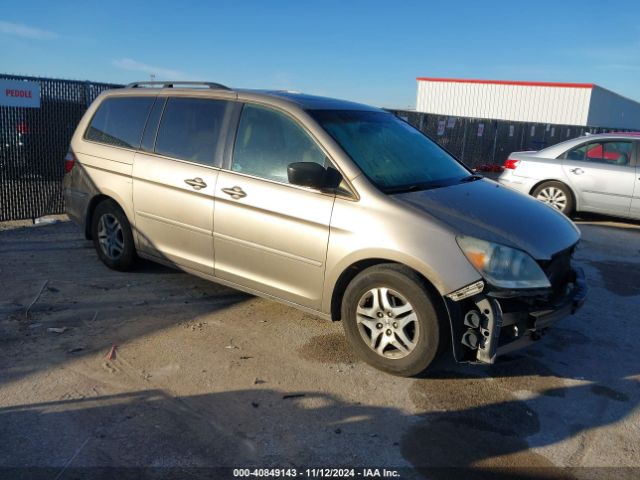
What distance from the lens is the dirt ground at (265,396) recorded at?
296 cm

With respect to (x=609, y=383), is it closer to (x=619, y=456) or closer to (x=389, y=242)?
(x=619, y=456)

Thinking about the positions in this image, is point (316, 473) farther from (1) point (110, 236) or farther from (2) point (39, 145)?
(2) point (39, 145)

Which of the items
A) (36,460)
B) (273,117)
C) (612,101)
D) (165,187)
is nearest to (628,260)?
(273,117)

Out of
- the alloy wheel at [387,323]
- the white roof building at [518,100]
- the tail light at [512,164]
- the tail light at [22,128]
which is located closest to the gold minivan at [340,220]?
the alloy wheel at [387,323]

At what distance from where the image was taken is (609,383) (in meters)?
3.95

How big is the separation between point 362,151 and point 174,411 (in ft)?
7.52

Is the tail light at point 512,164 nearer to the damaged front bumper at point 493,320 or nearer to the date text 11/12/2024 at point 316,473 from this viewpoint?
the damaged front bumper at point 493,320

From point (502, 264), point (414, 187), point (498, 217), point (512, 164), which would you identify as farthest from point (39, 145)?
point (512, 164)

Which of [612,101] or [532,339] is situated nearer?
[532,339]

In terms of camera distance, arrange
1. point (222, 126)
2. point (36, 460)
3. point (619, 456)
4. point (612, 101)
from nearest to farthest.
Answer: point (36, 460), point (619, 456), point (222, 126), point (612, 101)

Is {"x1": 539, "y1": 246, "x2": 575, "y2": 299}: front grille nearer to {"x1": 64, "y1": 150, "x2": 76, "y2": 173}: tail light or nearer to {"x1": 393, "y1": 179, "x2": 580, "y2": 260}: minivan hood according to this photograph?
{"x1": 393, "y1": 179, "x2": 580, "y2": 260}: minivan hood

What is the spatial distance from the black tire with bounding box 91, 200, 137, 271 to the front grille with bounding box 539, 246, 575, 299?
3.77 m

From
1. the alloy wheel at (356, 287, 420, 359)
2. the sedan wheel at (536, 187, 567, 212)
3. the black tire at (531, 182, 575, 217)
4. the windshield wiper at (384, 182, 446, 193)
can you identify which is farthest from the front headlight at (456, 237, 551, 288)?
the sedan wheel at (536, 187, 567, 212)

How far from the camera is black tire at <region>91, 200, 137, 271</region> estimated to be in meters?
5.52
